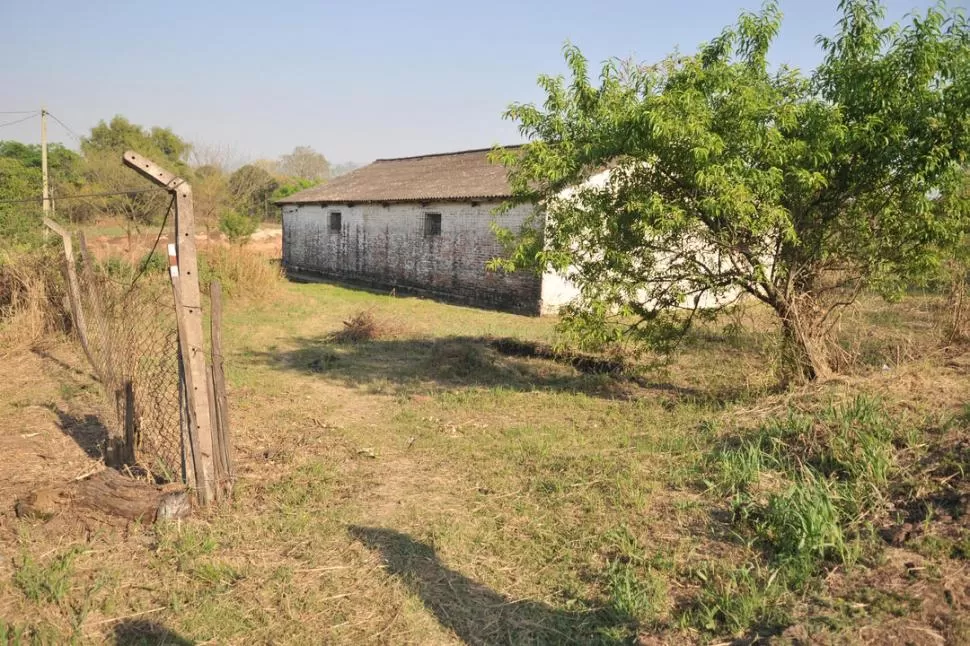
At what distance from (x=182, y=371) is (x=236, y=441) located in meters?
1.95

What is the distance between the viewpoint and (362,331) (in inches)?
504

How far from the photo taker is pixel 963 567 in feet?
11.4

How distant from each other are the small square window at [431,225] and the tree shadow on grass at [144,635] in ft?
53.7

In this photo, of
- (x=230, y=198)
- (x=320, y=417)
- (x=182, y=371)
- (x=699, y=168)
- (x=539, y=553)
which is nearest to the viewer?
(x=539, y=553)

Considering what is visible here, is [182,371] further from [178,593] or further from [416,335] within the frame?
[416,335]

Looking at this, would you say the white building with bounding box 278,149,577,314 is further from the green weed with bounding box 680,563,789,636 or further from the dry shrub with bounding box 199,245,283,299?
the green weed with bounding box 680,563,789,636

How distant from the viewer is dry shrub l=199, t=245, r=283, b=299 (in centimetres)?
1675

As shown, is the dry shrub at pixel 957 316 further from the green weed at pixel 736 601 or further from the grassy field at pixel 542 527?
the green weed at pixel 736 601

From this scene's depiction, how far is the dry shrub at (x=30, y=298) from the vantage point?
10.3 meters

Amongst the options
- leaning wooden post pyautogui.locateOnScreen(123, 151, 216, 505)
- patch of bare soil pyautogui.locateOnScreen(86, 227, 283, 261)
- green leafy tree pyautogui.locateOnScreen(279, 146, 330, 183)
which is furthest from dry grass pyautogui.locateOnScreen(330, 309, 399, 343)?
green leafy tree pyautogui.locateOnScreen(279, 146, 330, 183)

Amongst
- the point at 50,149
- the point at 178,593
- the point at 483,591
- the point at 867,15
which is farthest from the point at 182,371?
the point at 50,149

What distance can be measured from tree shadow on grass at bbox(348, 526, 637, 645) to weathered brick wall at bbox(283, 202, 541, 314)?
10.4m

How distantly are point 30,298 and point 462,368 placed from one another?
738 cm

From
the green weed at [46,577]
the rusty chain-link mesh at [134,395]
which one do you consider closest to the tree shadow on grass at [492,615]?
the green weed at [46,577]
